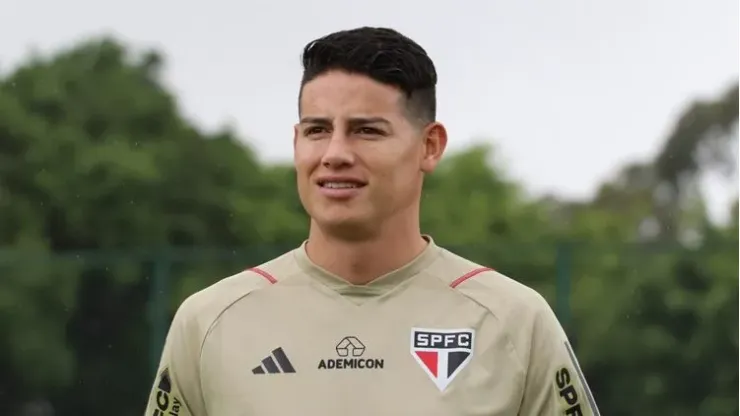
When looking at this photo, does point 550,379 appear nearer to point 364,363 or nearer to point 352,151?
point 364,363

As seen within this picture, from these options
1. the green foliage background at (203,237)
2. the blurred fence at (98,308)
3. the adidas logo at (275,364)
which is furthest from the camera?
the blurred fence at (98,308)

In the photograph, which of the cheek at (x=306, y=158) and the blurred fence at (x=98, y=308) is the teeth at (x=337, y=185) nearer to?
the cheek at (x=306, y=158)

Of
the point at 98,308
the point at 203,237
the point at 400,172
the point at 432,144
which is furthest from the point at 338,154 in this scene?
the point at 203,237

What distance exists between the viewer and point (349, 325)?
2506 millimetres

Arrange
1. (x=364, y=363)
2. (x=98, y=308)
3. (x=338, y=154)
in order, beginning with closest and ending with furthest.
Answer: (x=338, y=154) → (x=364, y=363) → (x=98, y=308)

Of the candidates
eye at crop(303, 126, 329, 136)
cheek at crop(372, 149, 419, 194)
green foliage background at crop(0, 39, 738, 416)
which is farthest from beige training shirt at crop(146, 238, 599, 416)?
green foliage background at crop(0, 39, 738, 416)

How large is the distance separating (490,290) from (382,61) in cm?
47

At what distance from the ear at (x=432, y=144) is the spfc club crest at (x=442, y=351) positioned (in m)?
0.30

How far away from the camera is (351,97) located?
242 centimetres

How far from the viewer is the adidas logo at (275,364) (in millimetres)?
2490

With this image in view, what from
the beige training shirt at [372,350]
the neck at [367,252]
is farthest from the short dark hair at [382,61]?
the beige training shirt at [372,350]

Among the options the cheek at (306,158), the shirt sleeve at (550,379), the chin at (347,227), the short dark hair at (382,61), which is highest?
the short dark hair at (382,61)

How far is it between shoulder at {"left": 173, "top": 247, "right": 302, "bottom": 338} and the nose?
302 mm

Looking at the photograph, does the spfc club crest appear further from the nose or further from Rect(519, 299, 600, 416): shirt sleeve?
the nose
